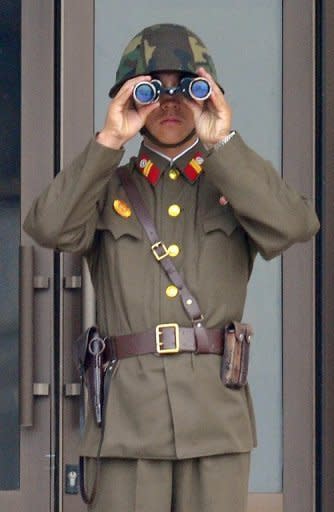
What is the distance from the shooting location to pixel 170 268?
132 inches

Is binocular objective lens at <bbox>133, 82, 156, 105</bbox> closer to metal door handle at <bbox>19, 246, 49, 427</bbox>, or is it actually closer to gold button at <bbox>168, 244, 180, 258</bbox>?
gold button at <bbox>168, 244, 180, 258</bbox>

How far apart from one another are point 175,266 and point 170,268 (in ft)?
0.07

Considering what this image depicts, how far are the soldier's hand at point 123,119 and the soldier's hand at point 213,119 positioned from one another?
10 centimetres

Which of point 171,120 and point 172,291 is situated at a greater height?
point 171,120

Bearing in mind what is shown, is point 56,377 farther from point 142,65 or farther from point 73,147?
point 142,65

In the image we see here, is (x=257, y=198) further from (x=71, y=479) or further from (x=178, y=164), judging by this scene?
(x=71, y=479)

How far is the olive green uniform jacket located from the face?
2.2 inches

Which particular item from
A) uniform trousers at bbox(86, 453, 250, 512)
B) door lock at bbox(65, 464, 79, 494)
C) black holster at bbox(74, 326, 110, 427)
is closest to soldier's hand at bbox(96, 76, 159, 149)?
black holster at bbox(74, 326, 110, 427)

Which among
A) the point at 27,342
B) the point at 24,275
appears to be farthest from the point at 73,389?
the point at 24,275

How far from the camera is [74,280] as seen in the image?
175 inches

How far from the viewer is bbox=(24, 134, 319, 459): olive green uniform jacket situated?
130 inches

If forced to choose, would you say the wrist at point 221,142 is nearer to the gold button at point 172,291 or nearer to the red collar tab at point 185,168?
the red collar tab at point 185,168

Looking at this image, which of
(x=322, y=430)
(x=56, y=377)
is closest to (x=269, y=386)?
(x=322, y=430)

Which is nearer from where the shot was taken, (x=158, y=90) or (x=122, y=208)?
(x=158, y=90)
